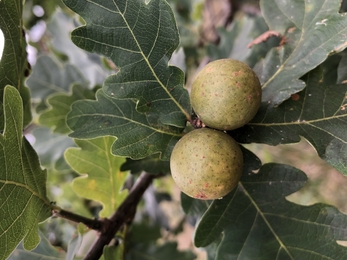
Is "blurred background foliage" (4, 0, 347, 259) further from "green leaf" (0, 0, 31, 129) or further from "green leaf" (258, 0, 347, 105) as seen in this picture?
"green leaf" (0, 0, 31, 129)

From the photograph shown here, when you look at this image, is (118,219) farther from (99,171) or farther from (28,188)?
(28,188)

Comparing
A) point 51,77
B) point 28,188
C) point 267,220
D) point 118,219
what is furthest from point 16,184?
point 51,77

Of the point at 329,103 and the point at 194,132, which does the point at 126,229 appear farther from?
the point at 329,103

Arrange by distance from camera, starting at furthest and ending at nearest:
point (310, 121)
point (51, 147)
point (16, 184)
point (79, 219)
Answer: point (51, 147) → point (79, 219) → point (310, 121) → point (16, 184)

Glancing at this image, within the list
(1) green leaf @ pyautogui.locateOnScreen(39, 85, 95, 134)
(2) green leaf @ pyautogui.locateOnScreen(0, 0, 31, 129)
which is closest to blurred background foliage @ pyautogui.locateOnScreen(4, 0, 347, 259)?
(1) green leaf @ pyautogui.locateOnScreen(39, 85, 95, 134)

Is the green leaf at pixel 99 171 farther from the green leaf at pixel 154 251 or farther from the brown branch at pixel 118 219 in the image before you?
the green leaf at pixel 154 251

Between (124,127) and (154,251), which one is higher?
(124,127)

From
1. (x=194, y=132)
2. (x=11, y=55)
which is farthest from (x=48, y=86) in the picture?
(x=194, y=132)

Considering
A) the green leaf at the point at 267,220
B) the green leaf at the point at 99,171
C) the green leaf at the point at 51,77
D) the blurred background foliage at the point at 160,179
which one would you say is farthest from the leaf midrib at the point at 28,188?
the green leaf at the point at 51,77
